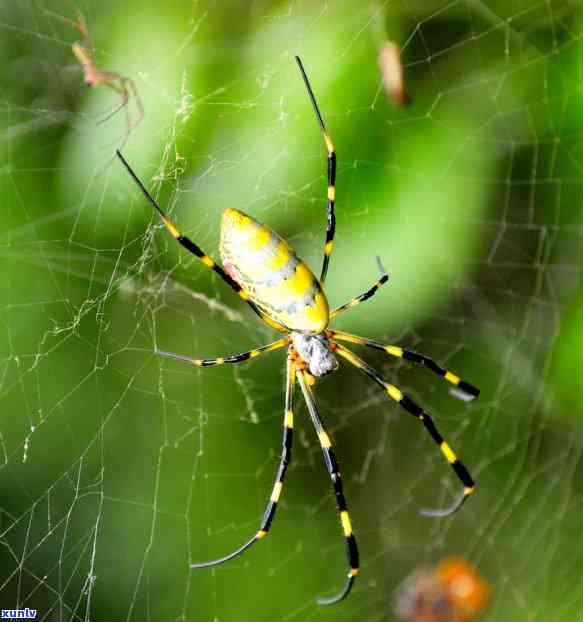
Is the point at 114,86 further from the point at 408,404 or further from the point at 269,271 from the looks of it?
the point at 408,404

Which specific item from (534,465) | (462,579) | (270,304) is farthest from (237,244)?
(534,465)

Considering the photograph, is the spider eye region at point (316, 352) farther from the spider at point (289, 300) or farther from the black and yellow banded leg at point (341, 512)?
the black and yellow banded leg at point (341, 512)

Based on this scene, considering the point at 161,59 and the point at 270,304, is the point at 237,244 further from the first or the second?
the point at 161,59

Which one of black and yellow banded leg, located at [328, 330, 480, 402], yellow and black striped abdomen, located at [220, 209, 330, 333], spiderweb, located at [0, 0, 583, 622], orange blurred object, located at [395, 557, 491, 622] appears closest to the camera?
yellow and black striped abdomen, located at [220, 209, 330, 333]

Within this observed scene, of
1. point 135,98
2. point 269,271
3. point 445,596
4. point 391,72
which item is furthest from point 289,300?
point 445,596

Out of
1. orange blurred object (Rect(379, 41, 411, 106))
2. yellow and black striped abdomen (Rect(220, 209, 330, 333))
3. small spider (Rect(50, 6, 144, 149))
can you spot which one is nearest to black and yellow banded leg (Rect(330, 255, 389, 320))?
yellow and black striped abdomen (Rect(220, 209, 330, 333))

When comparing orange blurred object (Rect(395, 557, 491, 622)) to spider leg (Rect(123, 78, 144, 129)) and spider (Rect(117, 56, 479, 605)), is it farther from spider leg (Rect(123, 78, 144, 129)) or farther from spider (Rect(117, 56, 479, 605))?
spider leg (Rect(123, 78, 144, 129))
